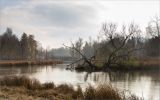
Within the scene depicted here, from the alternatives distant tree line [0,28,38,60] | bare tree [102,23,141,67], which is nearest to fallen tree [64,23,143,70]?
bare tree [102,23,141,67]

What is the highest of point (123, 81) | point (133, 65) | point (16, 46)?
point (16, 46)

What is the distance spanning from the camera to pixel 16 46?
3142 inches

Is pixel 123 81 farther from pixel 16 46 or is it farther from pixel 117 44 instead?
pixel 16 46

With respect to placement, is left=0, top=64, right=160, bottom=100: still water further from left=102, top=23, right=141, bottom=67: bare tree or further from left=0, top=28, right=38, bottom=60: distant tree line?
left=0, top=28, right=38, bottom=60: distant tree line

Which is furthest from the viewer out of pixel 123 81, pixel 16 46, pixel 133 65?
pixel 16 46

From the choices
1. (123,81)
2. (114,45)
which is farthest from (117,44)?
(123,81)

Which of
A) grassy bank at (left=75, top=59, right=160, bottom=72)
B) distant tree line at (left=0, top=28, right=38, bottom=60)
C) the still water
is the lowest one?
the still water

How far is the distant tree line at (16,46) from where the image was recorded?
73.6m

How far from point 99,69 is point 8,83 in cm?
2397

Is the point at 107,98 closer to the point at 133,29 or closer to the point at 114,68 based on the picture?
the point at 114,68

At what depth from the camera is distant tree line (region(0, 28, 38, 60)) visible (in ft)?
242

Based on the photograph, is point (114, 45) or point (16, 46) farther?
point (16, 46)

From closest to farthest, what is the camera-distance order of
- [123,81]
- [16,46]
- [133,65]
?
1. [123,81]
2. [133,65]
3. [16,46]

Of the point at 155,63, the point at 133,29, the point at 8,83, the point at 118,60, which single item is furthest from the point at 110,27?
the point at 8,83
